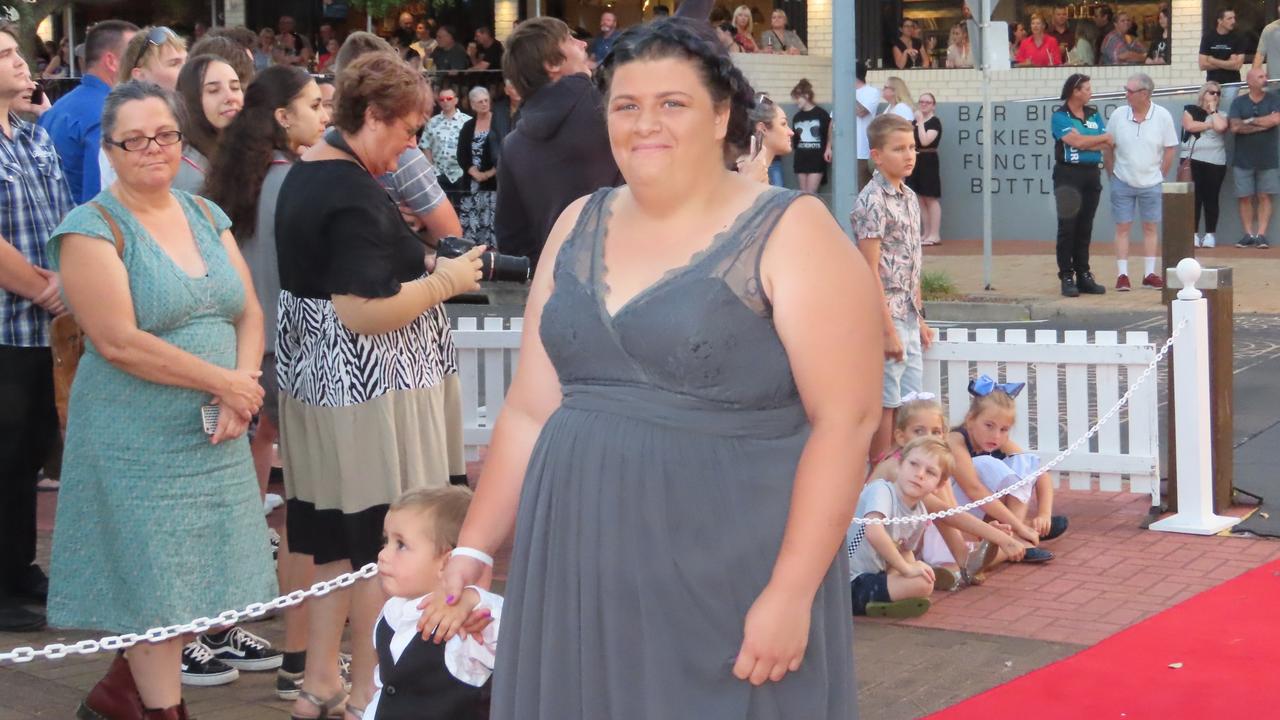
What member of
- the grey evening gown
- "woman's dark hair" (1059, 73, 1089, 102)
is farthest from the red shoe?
"woman's dark hair" (1059, 73, 1089, 102)

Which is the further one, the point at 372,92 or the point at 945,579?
the point at 945,579

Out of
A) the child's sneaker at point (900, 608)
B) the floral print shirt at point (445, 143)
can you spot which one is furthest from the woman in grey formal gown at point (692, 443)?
the floral print shirt at point (445, 143)

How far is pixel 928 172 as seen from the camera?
69.6 feet

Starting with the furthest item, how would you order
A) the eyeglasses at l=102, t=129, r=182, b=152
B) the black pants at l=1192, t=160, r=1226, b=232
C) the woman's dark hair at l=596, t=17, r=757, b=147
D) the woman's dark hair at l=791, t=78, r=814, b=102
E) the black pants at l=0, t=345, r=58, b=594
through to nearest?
the woman's dark hair at l=791, t=78, r=814, b=102
the black pants at l=1192, t=160, r=1226, b=232
the black pants at l=0, t=345, r=58, b=594
the eyeglasses at l=102, t=129, r=182, b=152
the woman's dark hair at l=596, t=17, r=757, b=147

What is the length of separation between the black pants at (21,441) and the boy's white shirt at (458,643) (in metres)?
2.56

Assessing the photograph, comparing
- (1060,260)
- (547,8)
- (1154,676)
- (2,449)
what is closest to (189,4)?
(547,8)

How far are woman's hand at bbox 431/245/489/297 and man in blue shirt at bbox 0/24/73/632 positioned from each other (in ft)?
5.53

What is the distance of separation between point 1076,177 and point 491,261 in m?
12.2

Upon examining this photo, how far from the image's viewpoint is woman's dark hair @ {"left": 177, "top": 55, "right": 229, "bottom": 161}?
19.6 feet

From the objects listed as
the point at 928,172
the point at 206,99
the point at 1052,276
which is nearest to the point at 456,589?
the point at 206,99

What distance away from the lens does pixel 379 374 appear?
4840 millimetres

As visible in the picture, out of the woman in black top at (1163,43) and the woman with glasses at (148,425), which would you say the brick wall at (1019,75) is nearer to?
the woman in black top at (1163,43)

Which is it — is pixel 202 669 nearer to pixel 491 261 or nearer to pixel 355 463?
pixel 355 463

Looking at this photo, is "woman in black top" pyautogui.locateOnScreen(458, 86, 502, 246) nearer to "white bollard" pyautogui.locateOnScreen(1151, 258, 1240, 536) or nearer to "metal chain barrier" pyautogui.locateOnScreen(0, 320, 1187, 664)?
"white bollard" pyautogui.locateOnScreen(1151, 258, 1240, 536)
